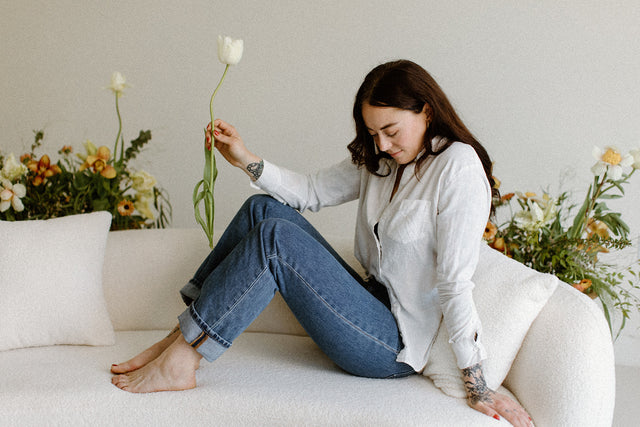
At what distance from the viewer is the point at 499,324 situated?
144cm

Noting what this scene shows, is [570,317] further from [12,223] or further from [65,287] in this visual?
[12,223]

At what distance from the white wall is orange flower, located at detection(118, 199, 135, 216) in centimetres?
63

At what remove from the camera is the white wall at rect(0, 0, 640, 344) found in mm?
2350

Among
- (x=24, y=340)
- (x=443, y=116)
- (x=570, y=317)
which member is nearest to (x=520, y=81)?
(x=443, y=116)

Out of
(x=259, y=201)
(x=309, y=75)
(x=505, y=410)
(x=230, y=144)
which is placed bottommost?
(x=505, y=410)

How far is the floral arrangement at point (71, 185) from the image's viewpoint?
2.00m

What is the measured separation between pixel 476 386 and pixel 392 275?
0.34 m

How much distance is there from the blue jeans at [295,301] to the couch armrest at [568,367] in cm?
32

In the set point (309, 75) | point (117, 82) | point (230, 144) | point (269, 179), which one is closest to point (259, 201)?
point (269, 179)

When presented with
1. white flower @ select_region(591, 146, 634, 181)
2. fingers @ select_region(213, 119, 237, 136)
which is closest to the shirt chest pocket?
fingers @ select_region(213, 119, 237, 136)

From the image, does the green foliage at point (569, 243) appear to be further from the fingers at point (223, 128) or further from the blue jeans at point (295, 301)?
the fingers at point (223, 128)

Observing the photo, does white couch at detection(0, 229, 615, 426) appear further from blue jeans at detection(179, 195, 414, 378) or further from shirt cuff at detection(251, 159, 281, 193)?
shirt cuff at detection(251, 159, 281, 193)

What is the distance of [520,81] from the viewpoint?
2.39m

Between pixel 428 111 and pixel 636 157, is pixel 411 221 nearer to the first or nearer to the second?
pixel 428 111
